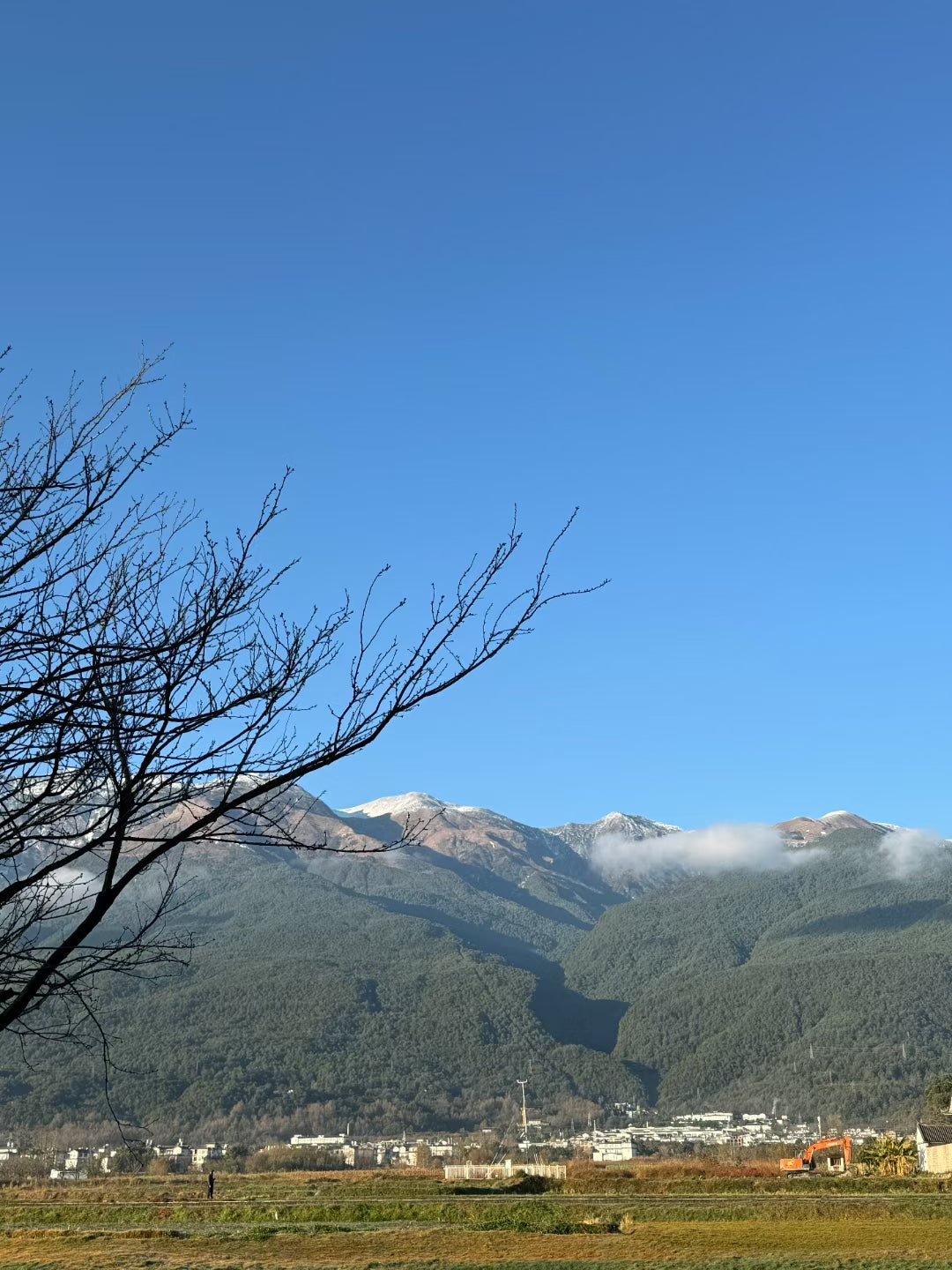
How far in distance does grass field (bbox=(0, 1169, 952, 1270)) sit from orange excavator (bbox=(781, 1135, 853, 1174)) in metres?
16.1

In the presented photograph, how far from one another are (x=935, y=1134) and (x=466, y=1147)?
63669mm

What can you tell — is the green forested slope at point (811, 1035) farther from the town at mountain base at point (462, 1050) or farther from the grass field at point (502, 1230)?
the grass field at point (502, 1230)

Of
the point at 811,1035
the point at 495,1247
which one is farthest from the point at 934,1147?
Answer: the point at 811,1035

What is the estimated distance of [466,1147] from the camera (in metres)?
112

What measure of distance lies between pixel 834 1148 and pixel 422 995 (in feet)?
424

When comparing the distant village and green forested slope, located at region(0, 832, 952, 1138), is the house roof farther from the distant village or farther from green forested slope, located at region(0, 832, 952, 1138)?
green forested slope, located at region(0, 832, 952, 1138)

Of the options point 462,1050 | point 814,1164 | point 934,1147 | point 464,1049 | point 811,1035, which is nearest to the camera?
point 934,1147

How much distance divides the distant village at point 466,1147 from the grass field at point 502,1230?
30.1 metres

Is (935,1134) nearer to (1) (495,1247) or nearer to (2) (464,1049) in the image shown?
(1) (495,1247)

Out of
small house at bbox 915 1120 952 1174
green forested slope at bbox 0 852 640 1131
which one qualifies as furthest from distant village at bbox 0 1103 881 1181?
small house at bbox 915 1120 952 1174

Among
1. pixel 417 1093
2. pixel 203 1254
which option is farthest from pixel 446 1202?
pixel 417 1093

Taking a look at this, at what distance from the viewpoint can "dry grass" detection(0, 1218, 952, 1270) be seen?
19.5 meters

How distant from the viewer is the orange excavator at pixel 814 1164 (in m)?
62.1

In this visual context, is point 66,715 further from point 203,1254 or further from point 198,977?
point 198,977
